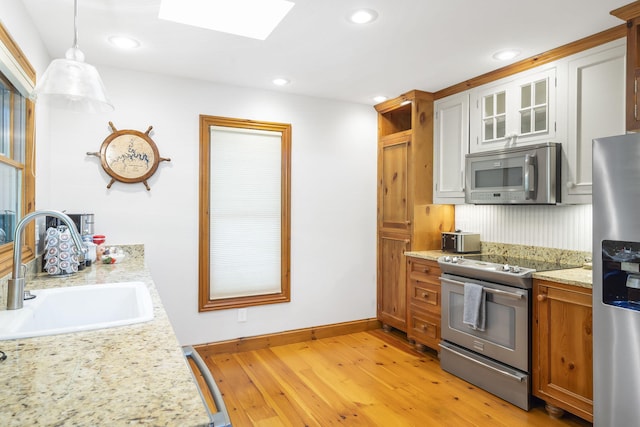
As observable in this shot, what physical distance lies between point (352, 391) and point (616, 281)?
1769 mm

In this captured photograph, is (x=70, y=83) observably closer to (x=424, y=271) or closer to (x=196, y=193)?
(x=196, y=193)

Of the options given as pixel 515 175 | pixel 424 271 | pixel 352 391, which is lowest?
pixel 352 391

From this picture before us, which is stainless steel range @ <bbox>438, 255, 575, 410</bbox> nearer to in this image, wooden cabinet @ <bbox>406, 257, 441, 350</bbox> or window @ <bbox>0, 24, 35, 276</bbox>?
wooden cabinet @ <bbox>406, 257, 441, 350</bbox>

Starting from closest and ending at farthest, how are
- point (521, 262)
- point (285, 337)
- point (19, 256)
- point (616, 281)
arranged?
point (19, 256)
point (616, 281)
point (521, 262)
point (285, 337)

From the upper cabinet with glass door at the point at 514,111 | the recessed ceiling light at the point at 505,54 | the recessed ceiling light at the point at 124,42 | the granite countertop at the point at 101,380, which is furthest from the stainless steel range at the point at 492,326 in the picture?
the recessed ceiling light at the point at 124,42

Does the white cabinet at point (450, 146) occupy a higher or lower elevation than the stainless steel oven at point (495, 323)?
higher

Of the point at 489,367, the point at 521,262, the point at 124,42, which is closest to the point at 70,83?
the point at 124,42

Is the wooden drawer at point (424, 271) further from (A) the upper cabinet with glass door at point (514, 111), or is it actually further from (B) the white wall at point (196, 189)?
(A) the upper cabinet with glass door at point (514, 111)

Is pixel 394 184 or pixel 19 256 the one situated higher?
pixel 394 184

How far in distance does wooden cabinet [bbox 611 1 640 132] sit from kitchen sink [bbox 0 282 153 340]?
2.62 metres

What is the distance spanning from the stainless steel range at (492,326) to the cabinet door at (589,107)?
62cm

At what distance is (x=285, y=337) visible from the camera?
12.3ft

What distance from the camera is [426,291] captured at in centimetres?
345

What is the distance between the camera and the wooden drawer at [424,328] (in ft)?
11.0
